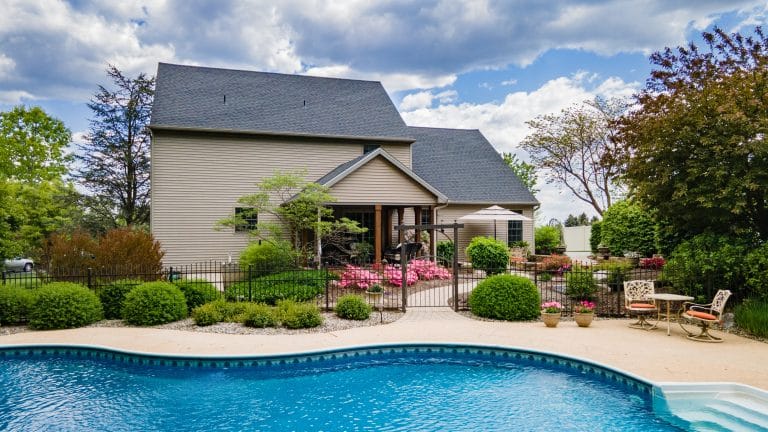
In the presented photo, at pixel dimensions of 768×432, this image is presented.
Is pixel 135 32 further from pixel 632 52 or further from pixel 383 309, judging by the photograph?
pixel 632 52

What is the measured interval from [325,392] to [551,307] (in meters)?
6.34

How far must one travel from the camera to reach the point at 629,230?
786 inches

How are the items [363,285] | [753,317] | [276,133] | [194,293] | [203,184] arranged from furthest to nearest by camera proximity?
[276,133] → [203,184] → [363,285] → [194,293] → [753,317]

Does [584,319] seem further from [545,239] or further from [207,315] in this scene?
[545,239]

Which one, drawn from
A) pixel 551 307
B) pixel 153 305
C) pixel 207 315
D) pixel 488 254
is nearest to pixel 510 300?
pixel 551 307

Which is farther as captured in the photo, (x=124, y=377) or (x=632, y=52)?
(x=632, y=52)

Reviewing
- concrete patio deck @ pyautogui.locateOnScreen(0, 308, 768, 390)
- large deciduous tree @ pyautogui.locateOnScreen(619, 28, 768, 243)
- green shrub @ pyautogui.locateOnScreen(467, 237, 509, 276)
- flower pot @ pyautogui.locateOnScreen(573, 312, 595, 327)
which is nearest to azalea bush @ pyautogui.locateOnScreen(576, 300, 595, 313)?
flower pot @ pyautogui.locateOnScreen(573, 312, 595, 327)

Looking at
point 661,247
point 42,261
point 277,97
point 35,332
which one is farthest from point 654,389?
point 277,97

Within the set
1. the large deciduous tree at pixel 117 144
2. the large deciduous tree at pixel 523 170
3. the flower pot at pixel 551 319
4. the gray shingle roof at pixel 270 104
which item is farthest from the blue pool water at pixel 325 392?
the large deciduous tree at pixel 523 170

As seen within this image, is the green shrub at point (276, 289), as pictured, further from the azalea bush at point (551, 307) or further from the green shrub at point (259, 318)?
the azalea bush at point (551, 307)

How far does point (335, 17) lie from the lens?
16.3 metres

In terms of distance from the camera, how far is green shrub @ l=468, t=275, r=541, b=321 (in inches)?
454

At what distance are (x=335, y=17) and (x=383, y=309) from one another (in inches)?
411

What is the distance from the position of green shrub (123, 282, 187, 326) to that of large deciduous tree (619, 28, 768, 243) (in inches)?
488
